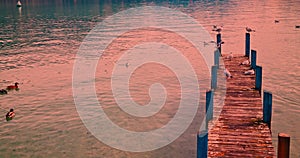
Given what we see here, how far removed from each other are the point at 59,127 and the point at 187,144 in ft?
27.6

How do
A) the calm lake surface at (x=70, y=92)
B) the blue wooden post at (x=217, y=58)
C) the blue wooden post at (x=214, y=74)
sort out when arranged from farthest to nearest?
1. the blue wooden post at (x=217, y=58)
2. the blue wooden post at (x=214, y=74)
3. the calm lake surface at (x=70, y=92)

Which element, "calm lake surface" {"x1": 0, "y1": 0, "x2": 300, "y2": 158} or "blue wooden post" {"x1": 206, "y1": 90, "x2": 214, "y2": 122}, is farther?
"calm lake surface" {"x1": 0, "y1": 0, "x2": 300, "y2": 158}

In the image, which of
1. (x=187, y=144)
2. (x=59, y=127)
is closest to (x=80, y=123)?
(x=59, y=127)

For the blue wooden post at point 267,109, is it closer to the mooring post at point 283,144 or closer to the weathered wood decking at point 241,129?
the weathered wood decking at point 241,129

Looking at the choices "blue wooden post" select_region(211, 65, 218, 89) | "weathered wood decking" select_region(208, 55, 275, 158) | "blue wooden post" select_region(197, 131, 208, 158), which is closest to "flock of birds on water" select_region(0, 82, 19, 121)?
"blue wooden post" select_region(211, 65, 218, 89)

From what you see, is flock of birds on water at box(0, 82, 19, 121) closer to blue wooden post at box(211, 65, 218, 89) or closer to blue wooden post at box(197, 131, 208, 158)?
blue wooden post at box(211, 65, 218, 89)

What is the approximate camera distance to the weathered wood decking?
13.4 m

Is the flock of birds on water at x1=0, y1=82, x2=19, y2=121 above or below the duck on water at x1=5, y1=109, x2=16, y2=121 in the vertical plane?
above

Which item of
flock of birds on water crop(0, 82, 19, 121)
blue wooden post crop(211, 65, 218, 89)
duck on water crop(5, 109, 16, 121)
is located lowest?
duck on water crop(5, 109, 16, 121)

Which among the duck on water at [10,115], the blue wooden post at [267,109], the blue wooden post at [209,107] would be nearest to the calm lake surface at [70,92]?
the duck on water at [10,115]

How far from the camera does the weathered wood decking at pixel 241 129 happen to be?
13.4 m

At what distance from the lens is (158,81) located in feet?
99.2

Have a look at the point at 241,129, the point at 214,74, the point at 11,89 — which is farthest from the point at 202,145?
the point at 11,89

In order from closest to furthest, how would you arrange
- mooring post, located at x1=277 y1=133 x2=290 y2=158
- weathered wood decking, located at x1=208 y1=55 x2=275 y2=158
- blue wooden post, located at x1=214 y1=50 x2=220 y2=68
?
1. mooring post, located at x1=277 y1=133 x2=290 y2=158
2. weathered wood decking, located at x1=208 y1=55 x2=275 y2=158
3. blue wooden post, located at x1=214 y1=50 x2=220 y2=68
